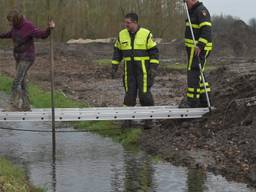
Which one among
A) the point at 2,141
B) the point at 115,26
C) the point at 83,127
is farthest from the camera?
the point at 115,26

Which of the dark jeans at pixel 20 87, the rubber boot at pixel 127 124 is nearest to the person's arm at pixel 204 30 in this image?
the rubber boot at pixel 127 124

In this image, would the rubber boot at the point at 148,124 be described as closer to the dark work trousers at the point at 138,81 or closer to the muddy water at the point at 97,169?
the dark work trousers at the point at 138,81

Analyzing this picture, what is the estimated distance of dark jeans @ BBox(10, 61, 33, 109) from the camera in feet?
41.6

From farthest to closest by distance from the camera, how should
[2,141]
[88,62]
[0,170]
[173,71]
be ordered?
1. [88,62]
2. [173,71]
3. [2,141]
4. [0,170]

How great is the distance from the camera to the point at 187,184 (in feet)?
31.2

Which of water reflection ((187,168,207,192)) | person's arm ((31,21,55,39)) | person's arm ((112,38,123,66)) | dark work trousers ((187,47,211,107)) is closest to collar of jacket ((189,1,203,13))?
dark work trousers ((187,47,211,107))

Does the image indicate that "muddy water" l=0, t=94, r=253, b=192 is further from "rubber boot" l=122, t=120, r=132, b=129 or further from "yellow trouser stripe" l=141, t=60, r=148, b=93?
"yellow trouser stripe" l=141, t=60, r=148, b=93

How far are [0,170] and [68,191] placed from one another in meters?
0.98

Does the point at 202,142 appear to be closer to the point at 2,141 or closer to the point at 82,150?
the point at 82,150

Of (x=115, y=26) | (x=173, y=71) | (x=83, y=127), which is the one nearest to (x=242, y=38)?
(x=115, y=26)

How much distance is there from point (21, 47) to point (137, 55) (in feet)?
7.37

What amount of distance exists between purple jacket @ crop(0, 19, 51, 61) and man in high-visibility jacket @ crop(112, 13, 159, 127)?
1743 millimetres

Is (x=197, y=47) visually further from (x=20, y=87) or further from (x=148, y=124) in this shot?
(x=20, y=87)

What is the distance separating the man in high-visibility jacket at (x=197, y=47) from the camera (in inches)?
504
